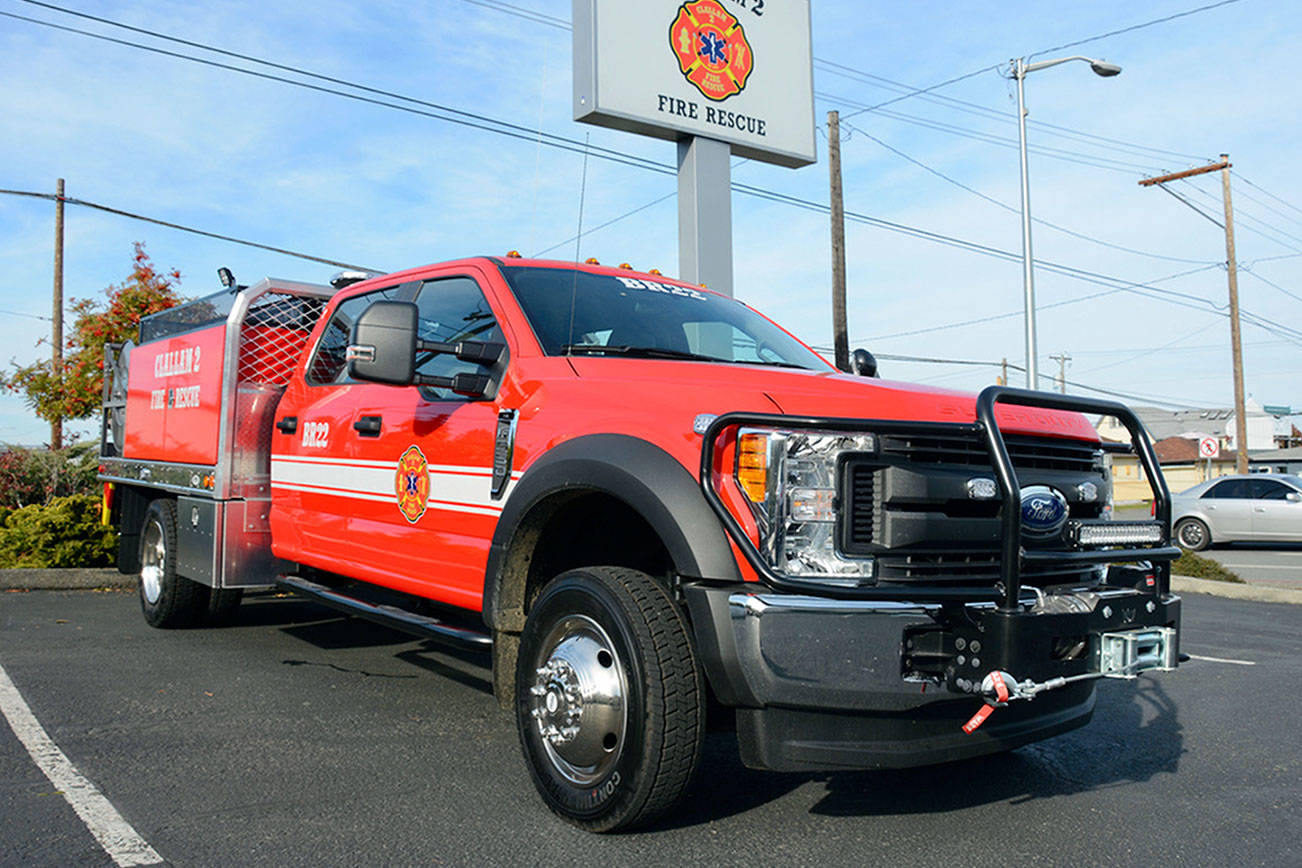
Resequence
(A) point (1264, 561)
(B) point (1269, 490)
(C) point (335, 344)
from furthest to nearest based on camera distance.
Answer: (B) point (1269, 490) < (A) point (1264, 561) < (C) point (335, 344)

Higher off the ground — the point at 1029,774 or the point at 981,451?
the point at 981,451

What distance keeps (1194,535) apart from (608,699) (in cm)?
1806

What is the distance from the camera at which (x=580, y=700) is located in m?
3.34

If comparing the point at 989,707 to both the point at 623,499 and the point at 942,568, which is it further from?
the point at 623,499

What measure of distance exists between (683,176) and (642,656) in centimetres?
899

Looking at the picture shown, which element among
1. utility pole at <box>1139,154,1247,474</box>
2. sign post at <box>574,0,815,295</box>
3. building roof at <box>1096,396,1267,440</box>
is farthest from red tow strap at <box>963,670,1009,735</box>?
building roof at <box>1096,396,1267,440</box>

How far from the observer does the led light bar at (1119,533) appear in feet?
10.9

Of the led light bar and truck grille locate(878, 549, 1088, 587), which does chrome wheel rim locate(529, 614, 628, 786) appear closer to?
truck grille locate(878, 549, 1088, 587)

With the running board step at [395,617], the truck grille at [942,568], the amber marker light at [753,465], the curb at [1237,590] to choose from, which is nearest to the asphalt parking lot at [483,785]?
the running board step at [395,617]

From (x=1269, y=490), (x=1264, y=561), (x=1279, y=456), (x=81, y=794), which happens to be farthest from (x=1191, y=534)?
(x=1279, y=456)

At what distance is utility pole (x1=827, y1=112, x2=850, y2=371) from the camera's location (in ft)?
58.0

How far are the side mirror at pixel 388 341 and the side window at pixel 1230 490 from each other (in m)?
17.8

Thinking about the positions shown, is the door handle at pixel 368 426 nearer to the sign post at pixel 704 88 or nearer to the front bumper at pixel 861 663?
the front bumper at pixel 861 663

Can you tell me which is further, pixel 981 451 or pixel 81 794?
pixel 81 794
